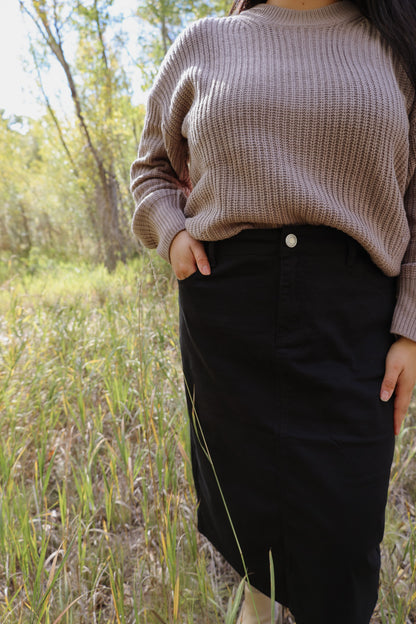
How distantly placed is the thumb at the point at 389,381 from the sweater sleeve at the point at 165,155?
0.59 metres

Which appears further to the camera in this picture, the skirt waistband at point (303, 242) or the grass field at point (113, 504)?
the grass field at point (113, 504)

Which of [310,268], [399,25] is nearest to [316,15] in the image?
[399,25]

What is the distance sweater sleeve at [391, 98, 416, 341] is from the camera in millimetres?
883

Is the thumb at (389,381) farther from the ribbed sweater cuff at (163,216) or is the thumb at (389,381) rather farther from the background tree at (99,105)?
the background tree at (99,105)

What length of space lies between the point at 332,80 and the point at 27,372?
1.89m

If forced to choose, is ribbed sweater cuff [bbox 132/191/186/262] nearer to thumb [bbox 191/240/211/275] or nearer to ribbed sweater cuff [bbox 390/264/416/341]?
thumb [bbox 191/240/211/275]

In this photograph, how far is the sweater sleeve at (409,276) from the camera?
88 centimetres

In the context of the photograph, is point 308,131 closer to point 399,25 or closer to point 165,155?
point 399,25

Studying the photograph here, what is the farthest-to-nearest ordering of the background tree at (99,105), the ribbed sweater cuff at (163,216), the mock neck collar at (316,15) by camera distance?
the background tree at (99,105), the ribbed sweater cuff at (163,216), the mock neck collar at (316,15)

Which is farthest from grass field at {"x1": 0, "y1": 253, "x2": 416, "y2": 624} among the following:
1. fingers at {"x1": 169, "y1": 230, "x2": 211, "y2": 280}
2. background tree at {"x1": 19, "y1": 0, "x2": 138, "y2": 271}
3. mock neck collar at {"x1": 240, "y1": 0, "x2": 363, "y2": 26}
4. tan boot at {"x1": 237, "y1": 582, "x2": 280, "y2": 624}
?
background tree at {"x1": 19, "y1": 0, "x2": 138, "y2": 271}

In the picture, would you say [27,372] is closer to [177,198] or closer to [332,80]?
[177,198]

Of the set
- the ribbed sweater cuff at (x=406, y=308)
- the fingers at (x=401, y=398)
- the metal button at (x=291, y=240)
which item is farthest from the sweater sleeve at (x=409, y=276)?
the metal button at (x=291, y=240)

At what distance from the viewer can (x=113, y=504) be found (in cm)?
145

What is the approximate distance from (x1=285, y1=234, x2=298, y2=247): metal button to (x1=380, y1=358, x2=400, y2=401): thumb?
0.34 m
